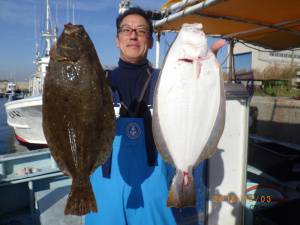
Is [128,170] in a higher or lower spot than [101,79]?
lower

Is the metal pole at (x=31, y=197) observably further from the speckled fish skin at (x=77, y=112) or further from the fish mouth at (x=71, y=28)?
the fish mouth at (x=71, y=28)

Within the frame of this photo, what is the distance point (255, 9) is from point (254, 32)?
3.56ft

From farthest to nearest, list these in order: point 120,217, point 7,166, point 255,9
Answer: point 7,166 → point 255,9 → point 120,217

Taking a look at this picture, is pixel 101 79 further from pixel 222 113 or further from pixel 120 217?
pixel 120 217

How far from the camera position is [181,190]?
1766 mm

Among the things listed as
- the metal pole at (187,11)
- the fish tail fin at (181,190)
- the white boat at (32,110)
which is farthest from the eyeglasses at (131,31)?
the white boat at (32,110)

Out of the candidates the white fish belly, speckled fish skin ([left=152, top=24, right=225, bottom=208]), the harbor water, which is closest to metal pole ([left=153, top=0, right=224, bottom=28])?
speckled fish skin ([left=152, top=24, right=225, bottom=208])

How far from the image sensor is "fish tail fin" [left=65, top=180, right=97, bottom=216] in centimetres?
162

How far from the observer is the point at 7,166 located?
196 inches

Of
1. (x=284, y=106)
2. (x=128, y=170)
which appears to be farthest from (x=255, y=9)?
(x=284, y=106)

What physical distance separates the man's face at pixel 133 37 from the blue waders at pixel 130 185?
580mm

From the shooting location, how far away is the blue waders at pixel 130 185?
218 cm

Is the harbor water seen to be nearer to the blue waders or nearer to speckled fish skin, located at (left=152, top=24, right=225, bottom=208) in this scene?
the blue waders

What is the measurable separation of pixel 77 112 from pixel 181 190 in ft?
2.68
